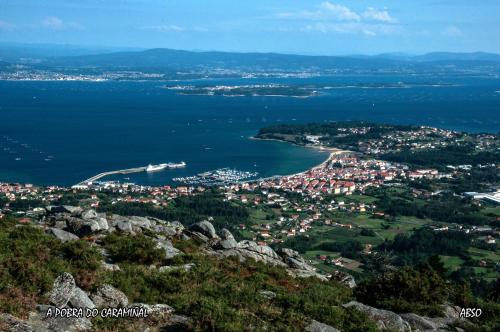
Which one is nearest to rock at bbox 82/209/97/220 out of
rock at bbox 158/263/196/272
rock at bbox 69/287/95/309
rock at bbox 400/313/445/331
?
rock at bbox 158/263/196/272

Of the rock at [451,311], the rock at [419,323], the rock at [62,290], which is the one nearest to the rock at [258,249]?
the rock at [451,311]

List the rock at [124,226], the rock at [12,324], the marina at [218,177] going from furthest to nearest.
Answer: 1. the marina at [218,177]
2. the rock at [124,226]
3. the rock at [12,324]

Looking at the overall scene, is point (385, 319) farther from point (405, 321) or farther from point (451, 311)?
point (451, 311)

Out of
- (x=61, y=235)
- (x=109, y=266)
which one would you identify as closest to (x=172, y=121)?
(x=61, y=235)

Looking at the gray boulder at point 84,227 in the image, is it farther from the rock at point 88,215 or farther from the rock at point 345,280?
the rock at point 345,280

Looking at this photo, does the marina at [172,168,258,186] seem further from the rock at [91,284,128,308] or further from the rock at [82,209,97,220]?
the rock at [91,284,128,308]

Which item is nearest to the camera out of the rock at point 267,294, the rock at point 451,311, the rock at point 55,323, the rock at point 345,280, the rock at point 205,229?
the rock at point 55,323
